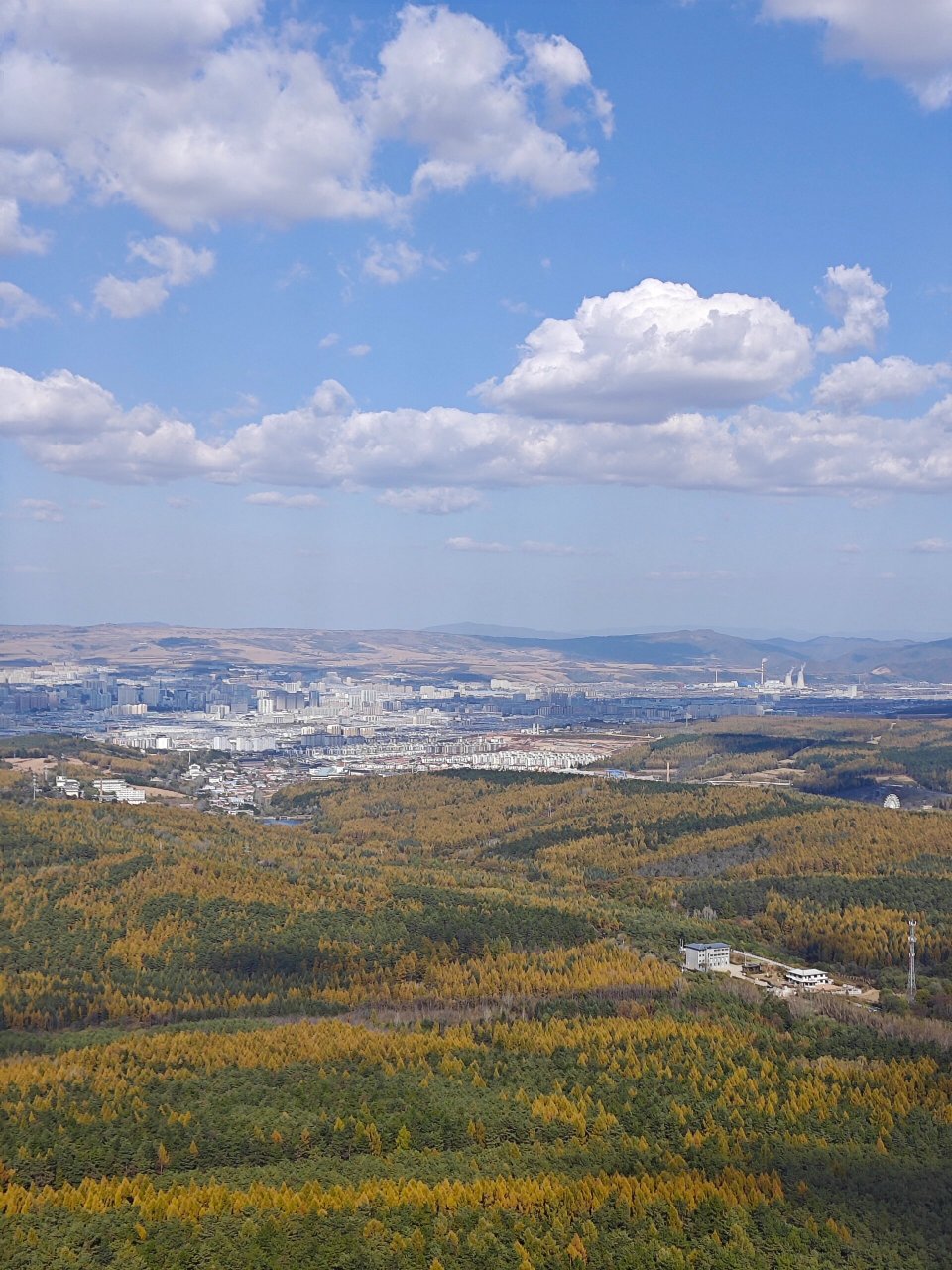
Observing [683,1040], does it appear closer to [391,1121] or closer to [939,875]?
[391,1121]

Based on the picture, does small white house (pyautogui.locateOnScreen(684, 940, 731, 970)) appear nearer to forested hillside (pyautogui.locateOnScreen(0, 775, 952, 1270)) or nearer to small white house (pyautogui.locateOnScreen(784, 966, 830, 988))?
forested hillside (pyautogui.locateOnScreen(0, 775, 952, 1270))

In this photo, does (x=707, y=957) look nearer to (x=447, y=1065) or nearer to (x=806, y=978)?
(x=806, y=978)

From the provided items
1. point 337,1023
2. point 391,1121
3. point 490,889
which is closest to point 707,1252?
point 391,1121

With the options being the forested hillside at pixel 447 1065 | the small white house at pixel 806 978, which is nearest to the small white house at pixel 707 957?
the forested hillside at pixel 447 1065

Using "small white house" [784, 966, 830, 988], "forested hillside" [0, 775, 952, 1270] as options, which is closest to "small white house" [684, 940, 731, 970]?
"forested hillside" [0, 775, 952, 1270]

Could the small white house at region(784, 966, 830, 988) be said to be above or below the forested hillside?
below

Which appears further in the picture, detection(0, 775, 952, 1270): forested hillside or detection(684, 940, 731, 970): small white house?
detection(684, 940, 731, 970): small white house

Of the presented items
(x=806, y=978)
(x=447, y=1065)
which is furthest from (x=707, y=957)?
(x=447, y=1065)
